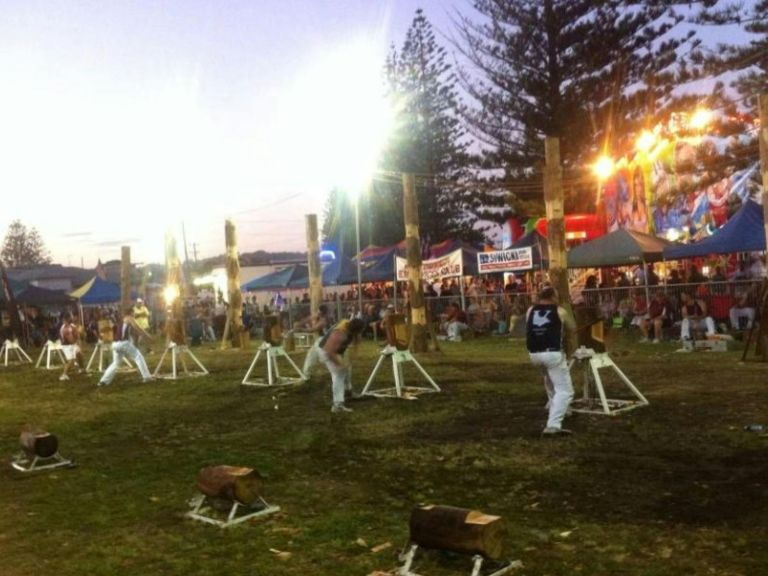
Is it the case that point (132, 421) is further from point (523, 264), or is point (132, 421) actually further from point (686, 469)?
Result: point (523, 264)

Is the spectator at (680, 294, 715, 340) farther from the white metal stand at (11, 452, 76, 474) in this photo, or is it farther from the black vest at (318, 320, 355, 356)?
the white metal stand at (11, 452, 76, 474)

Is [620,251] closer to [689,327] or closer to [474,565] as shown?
[689,327]

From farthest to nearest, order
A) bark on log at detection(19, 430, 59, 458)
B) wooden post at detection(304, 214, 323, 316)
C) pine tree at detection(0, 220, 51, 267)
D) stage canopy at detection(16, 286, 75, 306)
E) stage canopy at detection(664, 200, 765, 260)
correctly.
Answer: pine tree at detection(0, 220, 51, 267) → stage canopy at detection(16, 286, 75, 306) → wooden post at detection(304, 214, 323, 316) → stage canopy at detection(664, 200, 765, 260) → bark on log at detection(19, 430, 59, 458)

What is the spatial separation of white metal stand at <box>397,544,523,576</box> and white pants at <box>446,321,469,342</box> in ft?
63.5

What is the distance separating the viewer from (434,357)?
19250 mm

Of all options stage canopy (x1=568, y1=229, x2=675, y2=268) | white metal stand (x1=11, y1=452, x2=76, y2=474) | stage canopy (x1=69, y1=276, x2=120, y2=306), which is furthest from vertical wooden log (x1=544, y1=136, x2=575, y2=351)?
stage canopy (x1=69, y1=276, x2=120, y2=306)

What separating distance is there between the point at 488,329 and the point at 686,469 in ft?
60.6

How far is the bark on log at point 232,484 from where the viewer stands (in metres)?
6.64

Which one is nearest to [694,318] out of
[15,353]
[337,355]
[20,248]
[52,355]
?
[337,355]

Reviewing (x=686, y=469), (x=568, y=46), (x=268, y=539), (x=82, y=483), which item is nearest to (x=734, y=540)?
(x=686, y=469)

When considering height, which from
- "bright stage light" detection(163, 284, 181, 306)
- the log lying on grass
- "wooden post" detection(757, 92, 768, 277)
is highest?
"wooden post" detection(757, 92, 768, 277)

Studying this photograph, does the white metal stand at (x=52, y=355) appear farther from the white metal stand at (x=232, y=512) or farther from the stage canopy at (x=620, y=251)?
the stage canopy at (x=620, y=251)

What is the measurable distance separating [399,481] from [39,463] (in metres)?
4.53

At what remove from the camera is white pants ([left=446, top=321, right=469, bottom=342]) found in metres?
24.8
